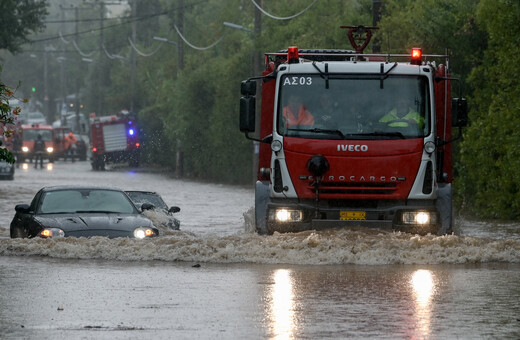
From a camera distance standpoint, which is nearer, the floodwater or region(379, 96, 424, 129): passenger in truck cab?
the floodwater

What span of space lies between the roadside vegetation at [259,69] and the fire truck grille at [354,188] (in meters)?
5.54

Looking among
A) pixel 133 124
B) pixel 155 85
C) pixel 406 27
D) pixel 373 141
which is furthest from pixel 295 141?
pixel 155 85

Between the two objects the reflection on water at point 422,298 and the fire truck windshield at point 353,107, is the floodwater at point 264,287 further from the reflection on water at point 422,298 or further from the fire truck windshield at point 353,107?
the fire truck windshield at point 353,107

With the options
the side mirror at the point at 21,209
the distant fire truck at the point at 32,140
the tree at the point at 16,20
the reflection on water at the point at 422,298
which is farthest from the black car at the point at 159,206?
the distant fire truck at the point at 32,140

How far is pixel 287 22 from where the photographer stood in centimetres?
5547

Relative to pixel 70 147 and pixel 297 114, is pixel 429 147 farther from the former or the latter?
pixel 70 147

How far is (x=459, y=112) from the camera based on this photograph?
1978 centimetres

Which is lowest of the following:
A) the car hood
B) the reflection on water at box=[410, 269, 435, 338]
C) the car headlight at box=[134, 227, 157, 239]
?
the reflection on water at box=[410, 269, 435, 338]

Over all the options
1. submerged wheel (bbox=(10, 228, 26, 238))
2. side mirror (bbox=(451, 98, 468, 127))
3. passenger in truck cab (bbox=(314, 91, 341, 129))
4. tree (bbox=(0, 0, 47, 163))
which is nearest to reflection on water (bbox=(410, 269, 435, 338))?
passenger in truck cab (bbox=(314, 91, 341, 129))

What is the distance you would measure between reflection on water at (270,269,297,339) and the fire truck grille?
101 inches

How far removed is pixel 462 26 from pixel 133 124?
4277 centimetres

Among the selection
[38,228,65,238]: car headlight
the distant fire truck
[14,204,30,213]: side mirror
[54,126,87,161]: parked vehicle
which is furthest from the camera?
[54,126,87,161]: parked vehicle

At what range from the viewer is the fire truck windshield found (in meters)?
19.5

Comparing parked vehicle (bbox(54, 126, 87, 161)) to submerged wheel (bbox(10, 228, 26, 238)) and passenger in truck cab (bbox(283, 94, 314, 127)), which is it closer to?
submerged wheel (bbox(10, 228, 26, 238))
